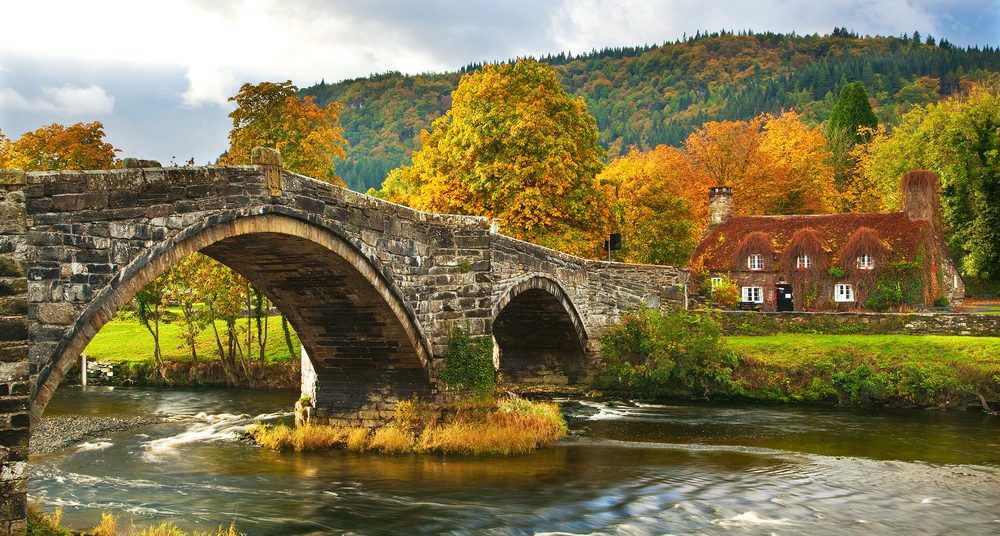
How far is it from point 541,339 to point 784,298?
44.0 ft

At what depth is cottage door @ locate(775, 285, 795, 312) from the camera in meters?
37.3

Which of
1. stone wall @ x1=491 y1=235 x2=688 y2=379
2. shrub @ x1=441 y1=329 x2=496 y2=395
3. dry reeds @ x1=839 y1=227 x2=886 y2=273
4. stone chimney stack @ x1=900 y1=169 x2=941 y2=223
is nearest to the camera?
shrub @ x1=441 y1=329 x2=496 y2=395

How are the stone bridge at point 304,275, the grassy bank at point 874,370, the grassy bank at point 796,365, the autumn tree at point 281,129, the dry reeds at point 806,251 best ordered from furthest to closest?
the dry reeds at point 806,251 < the autumn tree at point 281,129 < the grassy bank at point 796,365 < the grassy bank at point 874,370 < the stone bridge at point 304,275

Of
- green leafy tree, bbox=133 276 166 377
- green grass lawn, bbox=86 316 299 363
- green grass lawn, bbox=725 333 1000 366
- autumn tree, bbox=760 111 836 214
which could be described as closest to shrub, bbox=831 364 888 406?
green grass lawn, bbox=725 333 1000 366

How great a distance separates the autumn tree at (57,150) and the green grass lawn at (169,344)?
6.86 metres

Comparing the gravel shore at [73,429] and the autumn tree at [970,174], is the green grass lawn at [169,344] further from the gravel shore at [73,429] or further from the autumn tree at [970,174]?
the autumn tree at [970,174]

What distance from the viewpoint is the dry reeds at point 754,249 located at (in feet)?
125

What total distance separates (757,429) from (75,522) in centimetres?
1440

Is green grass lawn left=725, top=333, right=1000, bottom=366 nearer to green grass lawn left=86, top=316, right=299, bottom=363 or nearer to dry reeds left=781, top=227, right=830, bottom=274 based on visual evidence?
dry reeds left=781, top=227, right=830, bottom=274

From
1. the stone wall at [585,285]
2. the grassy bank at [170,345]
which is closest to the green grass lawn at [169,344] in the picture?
the grassy bank at [170,345]

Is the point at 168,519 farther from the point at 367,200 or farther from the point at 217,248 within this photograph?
the point at 367,200

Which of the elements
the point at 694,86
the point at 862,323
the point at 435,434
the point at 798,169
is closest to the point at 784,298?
the point at 862,323

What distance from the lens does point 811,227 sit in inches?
Answer: 1512

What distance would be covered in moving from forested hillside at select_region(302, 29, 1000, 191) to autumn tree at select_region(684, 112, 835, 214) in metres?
36.6
